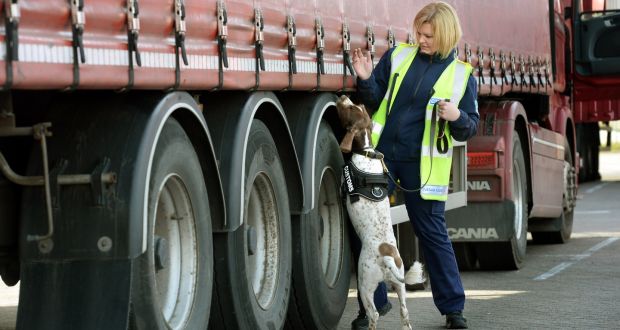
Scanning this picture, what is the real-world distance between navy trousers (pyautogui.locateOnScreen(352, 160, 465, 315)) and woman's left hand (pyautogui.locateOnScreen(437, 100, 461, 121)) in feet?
1.08

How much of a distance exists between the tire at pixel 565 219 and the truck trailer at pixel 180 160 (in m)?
4.51

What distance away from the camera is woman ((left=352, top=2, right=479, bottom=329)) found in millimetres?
8461

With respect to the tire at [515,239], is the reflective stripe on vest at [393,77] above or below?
above

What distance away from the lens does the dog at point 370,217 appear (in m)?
7.99

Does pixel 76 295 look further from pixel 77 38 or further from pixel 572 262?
pixel 572 262

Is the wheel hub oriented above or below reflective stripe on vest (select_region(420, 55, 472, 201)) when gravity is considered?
below

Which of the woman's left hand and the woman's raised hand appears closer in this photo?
the woman's left hand

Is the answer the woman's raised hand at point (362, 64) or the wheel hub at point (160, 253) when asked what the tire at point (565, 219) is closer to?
the woman's raised hand at point (362, 64)

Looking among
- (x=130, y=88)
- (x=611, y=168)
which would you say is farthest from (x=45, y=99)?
(x=611, y=168)

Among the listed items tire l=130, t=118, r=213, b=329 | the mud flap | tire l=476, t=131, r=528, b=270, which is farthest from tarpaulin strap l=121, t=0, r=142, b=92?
tire l=476, t=131, r=528, b=270

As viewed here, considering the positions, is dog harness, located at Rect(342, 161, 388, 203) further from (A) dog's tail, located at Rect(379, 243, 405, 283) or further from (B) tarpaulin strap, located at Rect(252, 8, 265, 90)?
(B) tarpaulin strap, located at Rect(252, 8, 265, 90)

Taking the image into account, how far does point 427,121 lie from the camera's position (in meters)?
8.50

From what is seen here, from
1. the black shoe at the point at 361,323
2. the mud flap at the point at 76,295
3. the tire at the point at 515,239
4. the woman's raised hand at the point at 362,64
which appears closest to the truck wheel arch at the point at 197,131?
the mud flap at the point at 76,295

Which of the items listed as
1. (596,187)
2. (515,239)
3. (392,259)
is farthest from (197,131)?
(596,187)
